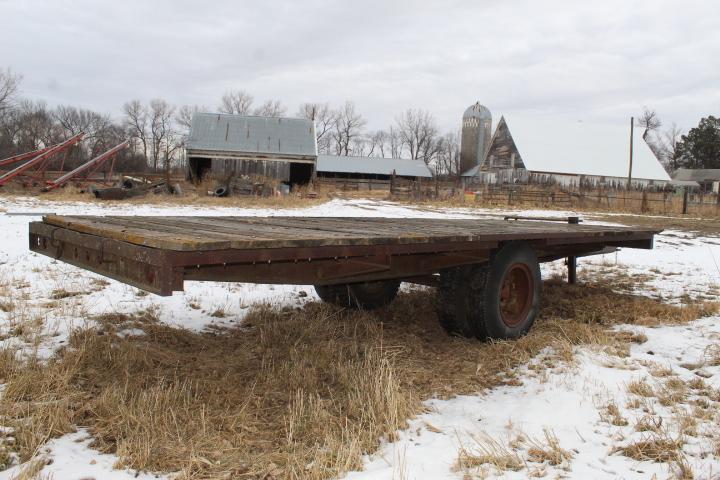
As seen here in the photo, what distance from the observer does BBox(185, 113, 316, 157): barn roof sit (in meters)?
29.8

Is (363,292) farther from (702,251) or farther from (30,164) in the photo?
(30,164)

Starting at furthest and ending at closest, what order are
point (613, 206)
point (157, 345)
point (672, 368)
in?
point (613, 206) → point (157, 345) → point (672, 368)

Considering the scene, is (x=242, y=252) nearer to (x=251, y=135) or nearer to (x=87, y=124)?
(x=251, y=135)

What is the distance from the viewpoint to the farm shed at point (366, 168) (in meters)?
53.8

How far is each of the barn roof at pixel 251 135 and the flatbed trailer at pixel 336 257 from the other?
1000 inches

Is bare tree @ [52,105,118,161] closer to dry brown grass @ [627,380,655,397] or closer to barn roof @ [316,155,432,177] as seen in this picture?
barn roof @ [316,155,432,177]

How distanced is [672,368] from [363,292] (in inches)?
111

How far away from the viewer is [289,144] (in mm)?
30656

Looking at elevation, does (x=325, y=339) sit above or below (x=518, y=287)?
below

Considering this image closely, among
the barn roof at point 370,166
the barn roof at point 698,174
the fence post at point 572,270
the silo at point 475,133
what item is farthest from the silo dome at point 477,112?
the fence post at point 572,270

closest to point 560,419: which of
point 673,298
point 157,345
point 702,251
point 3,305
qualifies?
point 157,345

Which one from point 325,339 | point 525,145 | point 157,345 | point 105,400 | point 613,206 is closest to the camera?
point 105,400

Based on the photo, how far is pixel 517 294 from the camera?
4988mm

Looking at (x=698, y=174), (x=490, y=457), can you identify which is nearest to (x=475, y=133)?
(x=698, y=174)
